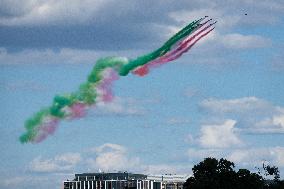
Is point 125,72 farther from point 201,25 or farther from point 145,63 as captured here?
point 201,25

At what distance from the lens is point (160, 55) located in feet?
490

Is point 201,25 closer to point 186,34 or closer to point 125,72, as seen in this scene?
point 186,34

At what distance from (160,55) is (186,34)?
477cm

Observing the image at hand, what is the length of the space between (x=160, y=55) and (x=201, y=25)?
7724 mm

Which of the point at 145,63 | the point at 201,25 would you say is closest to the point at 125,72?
the point at 145,63

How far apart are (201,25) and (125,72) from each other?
1323 cm

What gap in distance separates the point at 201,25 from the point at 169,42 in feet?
21.7

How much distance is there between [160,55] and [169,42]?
257 centimetres

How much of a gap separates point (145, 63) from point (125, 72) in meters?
3.18

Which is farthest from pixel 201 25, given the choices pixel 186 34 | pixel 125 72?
pixel 125 72

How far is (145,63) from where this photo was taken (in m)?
150

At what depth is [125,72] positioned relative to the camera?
150 metres

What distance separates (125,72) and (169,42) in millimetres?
7638

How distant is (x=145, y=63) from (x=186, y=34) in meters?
7.16
